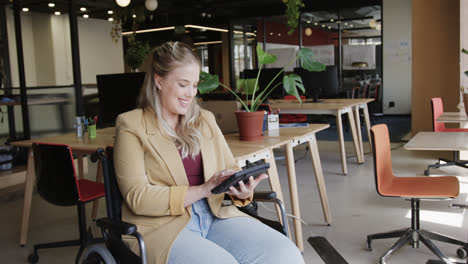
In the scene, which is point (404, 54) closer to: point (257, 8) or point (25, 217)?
point (257, 8)

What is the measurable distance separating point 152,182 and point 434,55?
6079 mm

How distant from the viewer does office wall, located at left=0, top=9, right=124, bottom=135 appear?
742 centimetres

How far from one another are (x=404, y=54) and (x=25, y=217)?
961 cm

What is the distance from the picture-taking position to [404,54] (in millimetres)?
10922

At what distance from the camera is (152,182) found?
1.91m

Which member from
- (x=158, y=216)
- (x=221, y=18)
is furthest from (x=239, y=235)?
(x=221, y=18)

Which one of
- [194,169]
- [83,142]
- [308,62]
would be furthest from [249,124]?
[83,142]

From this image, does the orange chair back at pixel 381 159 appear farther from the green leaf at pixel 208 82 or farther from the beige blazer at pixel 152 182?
the beige blazer at pixel 152 182

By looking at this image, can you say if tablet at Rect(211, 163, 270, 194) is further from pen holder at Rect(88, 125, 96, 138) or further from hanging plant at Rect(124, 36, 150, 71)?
hanging plant at Rect(124, 36, 150, 71)

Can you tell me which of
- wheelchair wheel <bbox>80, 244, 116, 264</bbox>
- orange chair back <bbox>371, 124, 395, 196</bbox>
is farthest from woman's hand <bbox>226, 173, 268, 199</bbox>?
orange chair back <bbox>371, 124, 395, 196</bbox>

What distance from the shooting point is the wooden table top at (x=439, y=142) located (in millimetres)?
2797

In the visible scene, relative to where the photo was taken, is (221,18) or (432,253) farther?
(221,18)

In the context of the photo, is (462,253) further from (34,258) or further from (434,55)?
(434,55)

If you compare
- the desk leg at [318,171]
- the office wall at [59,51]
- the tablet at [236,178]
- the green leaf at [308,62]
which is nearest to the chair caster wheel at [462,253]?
the desk leg at [318,171]
